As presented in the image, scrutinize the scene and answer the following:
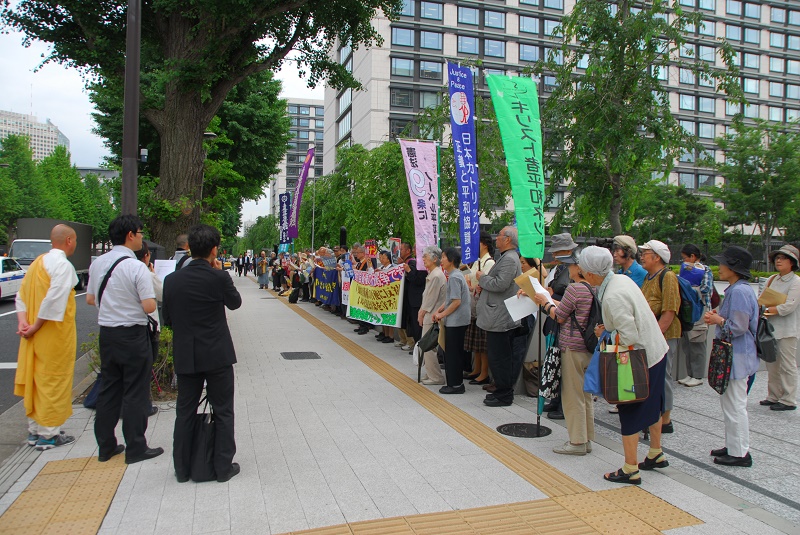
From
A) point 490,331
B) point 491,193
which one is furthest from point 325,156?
point 490,331

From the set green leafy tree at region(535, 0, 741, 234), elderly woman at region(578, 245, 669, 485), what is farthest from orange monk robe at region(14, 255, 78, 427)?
green leafy tree at region(535, 0, 741, 234)

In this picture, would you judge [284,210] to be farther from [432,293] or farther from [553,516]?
[553,516]

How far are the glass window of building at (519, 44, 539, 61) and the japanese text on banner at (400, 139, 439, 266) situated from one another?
49.9 meters

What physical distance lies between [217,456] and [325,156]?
2817 inches

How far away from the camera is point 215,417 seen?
445 centimetres

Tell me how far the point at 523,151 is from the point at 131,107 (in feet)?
17.7

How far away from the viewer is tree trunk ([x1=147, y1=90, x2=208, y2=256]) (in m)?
9.69

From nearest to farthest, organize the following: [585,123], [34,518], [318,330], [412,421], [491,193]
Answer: [34,518], [412,421], [585,123], [318,330], [491,193]

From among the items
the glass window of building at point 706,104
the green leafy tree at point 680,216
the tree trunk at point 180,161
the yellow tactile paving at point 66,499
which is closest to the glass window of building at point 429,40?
the green leafy tree at point 680,216

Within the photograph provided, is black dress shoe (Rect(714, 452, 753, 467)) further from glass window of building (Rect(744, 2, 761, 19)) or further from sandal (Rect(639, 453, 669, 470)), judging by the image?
glass window of building (Rect(744, 2, 761, 19))

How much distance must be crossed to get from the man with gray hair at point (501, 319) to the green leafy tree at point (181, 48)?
18.1 feet

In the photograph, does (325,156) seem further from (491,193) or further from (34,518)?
(34,518)

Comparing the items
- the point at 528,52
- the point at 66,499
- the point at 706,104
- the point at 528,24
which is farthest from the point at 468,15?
the point at 66,499

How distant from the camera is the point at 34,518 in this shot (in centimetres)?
382
